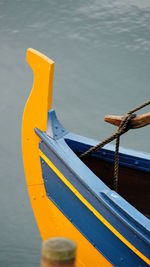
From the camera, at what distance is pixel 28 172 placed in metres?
3.79

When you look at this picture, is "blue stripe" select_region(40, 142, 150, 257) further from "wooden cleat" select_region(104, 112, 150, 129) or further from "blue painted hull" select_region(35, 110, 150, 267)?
"wooden cleat" select_region(104, 112, 150, 129)

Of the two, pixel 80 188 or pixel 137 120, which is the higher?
pixel 137 120

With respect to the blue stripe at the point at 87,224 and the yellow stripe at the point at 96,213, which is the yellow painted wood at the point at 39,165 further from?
the yellow stripe at the point at 96,213

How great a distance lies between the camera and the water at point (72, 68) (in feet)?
17.6

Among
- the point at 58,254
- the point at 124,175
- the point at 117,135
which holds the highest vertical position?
the point at 58,254

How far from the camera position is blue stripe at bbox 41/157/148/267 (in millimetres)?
3383

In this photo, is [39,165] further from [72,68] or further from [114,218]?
[72,68]

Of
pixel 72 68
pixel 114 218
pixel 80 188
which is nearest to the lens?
pixel 114 218

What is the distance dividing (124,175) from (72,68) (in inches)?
112

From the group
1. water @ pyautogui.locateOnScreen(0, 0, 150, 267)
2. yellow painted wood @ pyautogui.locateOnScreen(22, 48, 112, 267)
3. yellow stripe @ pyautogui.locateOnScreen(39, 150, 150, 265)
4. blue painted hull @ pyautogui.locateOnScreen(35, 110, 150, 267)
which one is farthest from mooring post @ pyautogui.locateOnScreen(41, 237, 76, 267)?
water @ pyautogui.locateOnScreen(0, 0, 150, 267)

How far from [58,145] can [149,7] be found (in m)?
4.13

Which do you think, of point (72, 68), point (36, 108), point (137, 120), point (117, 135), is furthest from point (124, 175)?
point (72, 68)

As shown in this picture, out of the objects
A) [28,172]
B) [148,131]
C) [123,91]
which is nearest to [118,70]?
[123,91]

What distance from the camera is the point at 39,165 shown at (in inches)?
146
